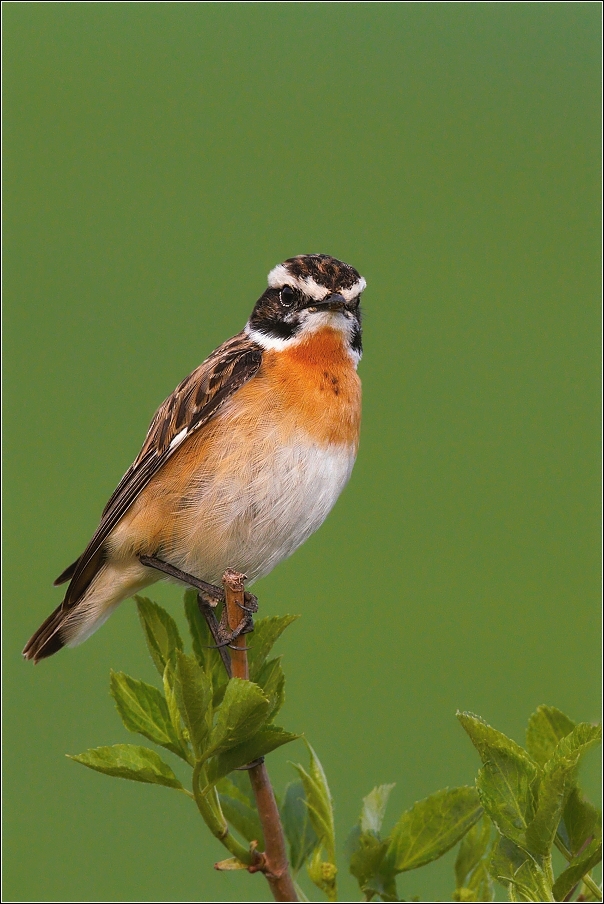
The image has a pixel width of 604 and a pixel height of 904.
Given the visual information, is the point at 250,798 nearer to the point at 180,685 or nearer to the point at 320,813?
the point at 320,813

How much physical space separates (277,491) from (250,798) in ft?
4.58

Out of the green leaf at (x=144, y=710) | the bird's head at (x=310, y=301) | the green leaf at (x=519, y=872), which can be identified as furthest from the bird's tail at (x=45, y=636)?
the green leaf at (x=519, y=872)

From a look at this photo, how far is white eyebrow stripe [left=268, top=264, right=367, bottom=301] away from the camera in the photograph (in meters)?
3.87

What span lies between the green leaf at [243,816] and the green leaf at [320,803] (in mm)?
138

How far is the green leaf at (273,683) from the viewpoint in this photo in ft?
7.18

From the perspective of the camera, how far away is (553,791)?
1739 mm

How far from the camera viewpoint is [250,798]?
2418 mm

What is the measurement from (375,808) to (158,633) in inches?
26.3

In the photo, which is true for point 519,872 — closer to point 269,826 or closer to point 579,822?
point 579,822

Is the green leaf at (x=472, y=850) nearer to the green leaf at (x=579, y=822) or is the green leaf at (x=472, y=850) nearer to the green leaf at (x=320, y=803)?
the green leaf at (x=320, y=803)

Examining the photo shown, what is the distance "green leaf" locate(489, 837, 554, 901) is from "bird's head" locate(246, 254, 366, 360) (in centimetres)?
238

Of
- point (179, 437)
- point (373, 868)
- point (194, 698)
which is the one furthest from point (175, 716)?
point (179, 437)

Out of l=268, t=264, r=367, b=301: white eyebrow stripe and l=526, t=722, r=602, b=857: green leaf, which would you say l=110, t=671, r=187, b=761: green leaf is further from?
l=268, t=264, r=367, b=301: white eyebrow stripe

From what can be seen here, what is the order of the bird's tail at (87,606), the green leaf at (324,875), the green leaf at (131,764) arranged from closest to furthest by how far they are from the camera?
the green leaf at (131,764) → the green leaf at (324,875) → the bird's tail at (87,606)
